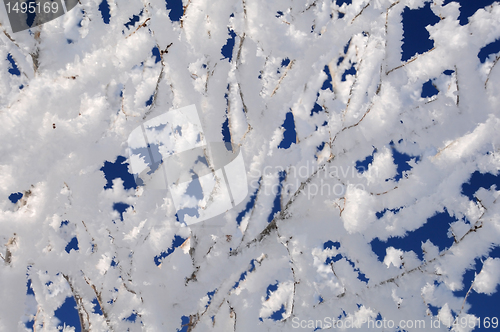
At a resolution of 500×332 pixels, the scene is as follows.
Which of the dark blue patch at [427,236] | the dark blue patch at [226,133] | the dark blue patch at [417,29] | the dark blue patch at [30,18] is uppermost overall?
the dark blue patch at [30,18]

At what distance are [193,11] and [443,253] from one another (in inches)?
50.0

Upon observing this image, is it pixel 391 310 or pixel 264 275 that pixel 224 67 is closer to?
pixel 264 275

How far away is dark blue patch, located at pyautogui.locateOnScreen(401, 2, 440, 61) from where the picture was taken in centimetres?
186

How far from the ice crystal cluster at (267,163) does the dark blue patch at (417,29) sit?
3.07ft

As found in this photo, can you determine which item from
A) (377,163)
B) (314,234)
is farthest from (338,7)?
(314,234)

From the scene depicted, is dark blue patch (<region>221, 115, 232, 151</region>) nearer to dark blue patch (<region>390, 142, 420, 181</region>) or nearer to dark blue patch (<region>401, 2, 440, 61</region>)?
dark blue patch (<region>390, 142, 420, 181</region>)

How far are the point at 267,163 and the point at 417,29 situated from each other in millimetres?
1694

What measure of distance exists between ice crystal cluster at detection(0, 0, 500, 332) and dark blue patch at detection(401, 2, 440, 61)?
937 millimetres

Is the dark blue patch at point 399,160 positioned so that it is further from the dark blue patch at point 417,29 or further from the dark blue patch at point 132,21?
the dark blue patch at point 132,21

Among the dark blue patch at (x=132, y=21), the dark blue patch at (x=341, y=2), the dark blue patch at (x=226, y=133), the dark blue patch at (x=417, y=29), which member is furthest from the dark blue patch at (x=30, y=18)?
the dark blue patch at (x=417, y=29)

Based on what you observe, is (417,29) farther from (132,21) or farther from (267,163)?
(132,21)

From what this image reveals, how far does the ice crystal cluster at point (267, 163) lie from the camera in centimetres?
91

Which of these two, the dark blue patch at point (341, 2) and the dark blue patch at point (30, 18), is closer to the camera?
the dark blue patch at point (30, 18)

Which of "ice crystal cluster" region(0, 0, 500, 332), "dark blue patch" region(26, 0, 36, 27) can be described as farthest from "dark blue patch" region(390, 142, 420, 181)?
"dark blue patch" region(26, 0, 36, 27)
